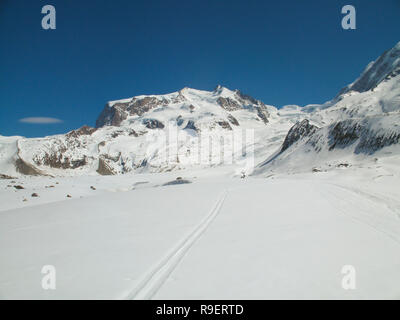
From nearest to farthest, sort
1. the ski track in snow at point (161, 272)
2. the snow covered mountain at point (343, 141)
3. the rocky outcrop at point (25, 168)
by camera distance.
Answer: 1. the ski track in snow at point (161, 272)
2. the snow covered mountain at point (343, 141)
3. the rocky outcrop at point (25, 168)

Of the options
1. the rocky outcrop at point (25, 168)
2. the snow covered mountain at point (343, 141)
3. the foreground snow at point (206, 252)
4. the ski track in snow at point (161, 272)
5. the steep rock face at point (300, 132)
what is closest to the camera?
the ski track in snow at point (161, 272)

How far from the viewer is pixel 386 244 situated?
20.5ft

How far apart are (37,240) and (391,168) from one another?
102 feet

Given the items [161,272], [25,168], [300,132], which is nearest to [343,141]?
[300,132]

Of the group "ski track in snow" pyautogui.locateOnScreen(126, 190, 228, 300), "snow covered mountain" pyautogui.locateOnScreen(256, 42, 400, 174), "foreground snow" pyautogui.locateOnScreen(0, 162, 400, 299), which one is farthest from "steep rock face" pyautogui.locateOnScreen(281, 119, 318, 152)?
"ski track in snow" pyautogui.locateOnScreen(126, 190, 228, 300)

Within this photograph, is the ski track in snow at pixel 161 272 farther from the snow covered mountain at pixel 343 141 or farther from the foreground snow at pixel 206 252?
the snow covered mountain at pixel 343 141

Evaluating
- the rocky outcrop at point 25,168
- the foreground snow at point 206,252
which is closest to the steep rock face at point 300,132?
the foreground snow at point 206,252

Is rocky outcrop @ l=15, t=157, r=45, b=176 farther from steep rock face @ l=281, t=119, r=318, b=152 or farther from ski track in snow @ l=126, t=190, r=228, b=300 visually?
ski track in snow @ l=126, t=190, r=228, b=300

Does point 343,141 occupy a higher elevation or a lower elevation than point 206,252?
higher

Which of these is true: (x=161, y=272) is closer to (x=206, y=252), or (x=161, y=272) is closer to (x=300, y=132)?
(x=206, y=252)

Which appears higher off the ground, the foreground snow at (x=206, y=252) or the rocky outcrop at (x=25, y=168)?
the rocky outcrop at (x=25, y=168)

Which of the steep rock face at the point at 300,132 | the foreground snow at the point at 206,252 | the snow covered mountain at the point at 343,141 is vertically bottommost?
the foreground snow at the point at 206,252
